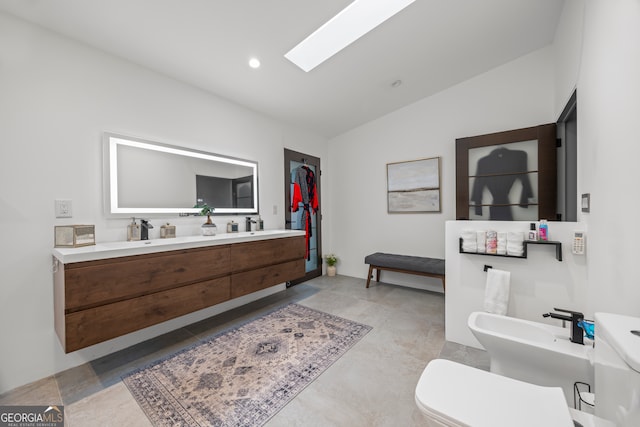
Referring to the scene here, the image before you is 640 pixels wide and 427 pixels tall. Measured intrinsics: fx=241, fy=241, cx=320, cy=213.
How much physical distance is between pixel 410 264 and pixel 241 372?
2.34m

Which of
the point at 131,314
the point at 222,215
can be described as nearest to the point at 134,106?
the point at 222,215

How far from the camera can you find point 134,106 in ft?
7.19

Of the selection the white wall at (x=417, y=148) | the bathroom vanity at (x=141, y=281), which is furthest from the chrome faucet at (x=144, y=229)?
the white wall at (x=417, y=148)

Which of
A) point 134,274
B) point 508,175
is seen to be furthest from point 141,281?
point 508,175

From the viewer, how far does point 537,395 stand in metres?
0.99

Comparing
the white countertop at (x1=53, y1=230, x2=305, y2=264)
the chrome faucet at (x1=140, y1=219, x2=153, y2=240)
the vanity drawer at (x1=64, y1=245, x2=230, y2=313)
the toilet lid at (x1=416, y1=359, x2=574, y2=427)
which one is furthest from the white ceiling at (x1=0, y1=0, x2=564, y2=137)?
the toilet lid at (x1=416, y1=359, x2=574, y2=427)

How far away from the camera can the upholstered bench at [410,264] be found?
304 centimetres

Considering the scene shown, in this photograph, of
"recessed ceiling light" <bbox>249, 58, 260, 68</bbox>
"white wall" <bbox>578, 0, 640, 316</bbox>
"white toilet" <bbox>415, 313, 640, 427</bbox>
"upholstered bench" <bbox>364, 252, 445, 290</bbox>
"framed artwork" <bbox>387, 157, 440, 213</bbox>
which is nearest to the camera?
"white toilet" <bbox>415, 313, 640, 427</bbox>

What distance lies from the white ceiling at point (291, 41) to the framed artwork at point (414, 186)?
3.32ft

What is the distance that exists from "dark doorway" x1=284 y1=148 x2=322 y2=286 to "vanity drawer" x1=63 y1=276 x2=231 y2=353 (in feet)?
5.82

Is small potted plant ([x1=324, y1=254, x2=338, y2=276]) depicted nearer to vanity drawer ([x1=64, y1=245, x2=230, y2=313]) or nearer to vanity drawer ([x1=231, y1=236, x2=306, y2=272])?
vanity drawer ([x1=231, y1=236, x2=306, y2=272])

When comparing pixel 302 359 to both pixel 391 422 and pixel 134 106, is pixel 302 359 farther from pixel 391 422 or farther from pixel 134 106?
pixel 134 106

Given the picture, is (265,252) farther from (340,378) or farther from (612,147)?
(612,147)

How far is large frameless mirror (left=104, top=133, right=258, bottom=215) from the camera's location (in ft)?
6.84
